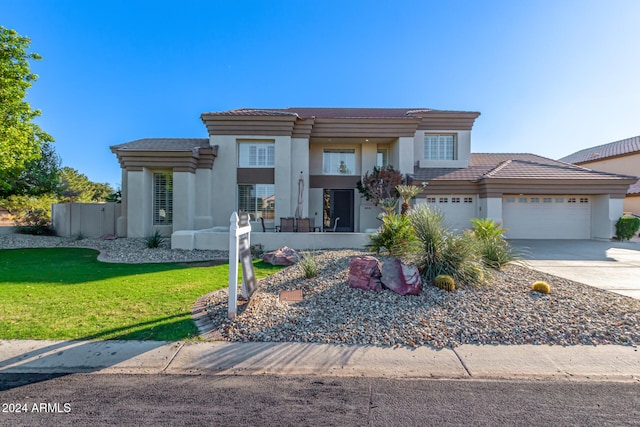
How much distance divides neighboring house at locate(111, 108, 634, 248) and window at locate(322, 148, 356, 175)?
0.62m

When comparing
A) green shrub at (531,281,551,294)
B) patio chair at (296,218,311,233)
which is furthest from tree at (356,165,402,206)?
green shrub at (531,281,551,294)

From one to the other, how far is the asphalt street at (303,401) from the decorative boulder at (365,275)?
276 centimetres

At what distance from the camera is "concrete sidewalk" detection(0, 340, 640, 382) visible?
346 cm

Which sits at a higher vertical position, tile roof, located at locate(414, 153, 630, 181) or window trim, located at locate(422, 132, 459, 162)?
window trim, located at locate(422, 132, 459, 162)

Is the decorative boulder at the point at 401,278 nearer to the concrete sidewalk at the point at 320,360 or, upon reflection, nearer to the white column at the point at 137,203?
the concrete sidewalk at the point at 320,360

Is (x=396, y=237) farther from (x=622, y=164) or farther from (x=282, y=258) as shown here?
(x=622, y=164)

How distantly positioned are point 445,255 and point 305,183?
34.8 ft

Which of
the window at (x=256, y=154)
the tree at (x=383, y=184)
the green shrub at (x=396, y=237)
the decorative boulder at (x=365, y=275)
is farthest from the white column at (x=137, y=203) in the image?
the decorative boulder at (x=365, y=275)

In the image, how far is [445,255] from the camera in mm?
6539

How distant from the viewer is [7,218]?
883 inches

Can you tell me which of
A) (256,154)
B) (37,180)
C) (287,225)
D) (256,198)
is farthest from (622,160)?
(37,180)

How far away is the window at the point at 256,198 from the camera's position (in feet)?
52.8

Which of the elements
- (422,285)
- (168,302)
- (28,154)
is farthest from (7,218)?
(422,285)

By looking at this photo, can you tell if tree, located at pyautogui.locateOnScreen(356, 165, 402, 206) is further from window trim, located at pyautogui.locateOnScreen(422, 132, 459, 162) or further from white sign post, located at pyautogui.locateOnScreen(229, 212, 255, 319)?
white sign post, located at pyautogui.locateOnScreen(229, 212, 255, 319)
